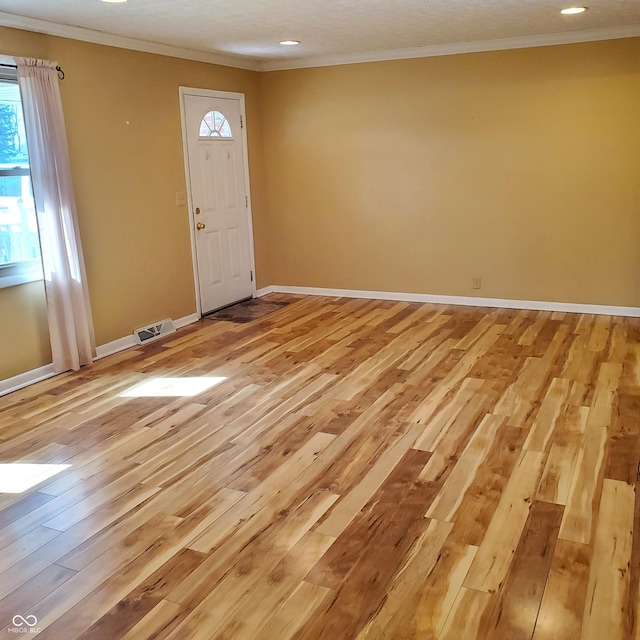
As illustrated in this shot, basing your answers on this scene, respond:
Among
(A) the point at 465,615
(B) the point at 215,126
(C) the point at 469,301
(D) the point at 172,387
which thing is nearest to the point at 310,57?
(B) the point at 215,126

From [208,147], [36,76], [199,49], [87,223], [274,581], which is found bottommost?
[274,581]

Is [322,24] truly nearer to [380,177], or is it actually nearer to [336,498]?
[380,177]

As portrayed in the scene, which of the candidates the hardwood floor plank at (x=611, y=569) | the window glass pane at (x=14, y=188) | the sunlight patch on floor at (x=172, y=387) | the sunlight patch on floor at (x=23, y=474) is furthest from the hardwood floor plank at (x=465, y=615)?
the window glass pane at (x=14, y=188)

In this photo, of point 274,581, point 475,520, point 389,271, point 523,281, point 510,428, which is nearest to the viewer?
point 274,581

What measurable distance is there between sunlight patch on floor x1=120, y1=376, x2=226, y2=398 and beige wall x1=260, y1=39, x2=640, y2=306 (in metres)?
2.79

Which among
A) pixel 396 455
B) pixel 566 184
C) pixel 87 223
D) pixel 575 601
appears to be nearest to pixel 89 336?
pixel 87 223

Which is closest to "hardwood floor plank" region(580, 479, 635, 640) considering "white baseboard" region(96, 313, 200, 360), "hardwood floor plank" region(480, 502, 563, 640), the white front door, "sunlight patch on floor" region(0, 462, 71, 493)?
"hardwood floor plank" region(480, 502, 563, 640)

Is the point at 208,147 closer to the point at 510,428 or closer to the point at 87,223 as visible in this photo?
the point at 87,223

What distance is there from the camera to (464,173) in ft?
19.8

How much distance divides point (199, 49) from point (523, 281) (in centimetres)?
362

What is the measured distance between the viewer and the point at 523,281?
6043 mm

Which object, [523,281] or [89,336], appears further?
[523,281]

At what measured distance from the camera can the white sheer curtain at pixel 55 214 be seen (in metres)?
4.19
